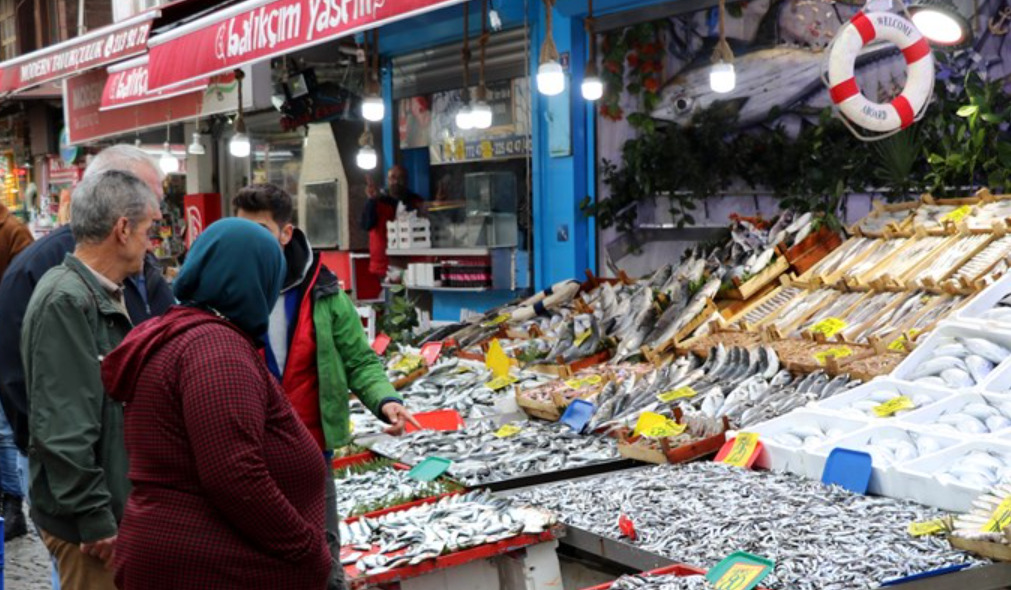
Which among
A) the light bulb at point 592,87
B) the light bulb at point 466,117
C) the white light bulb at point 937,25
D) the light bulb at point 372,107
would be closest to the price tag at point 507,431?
the white light bulb at point 937,25

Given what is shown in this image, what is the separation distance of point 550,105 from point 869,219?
4.22 meters

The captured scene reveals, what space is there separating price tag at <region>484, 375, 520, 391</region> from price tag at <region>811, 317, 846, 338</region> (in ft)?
6.17

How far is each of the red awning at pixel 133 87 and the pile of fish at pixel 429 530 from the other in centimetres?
640

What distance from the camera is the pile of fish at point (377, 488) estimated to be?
4.93 metres

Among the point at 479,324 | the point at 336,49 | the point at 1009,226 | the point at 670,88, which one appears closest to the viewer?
the point at 1009,226

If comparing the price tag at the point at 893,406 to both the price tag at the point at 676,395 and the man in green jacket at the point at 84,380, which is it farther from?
the man in green jacket at the point at 84,380

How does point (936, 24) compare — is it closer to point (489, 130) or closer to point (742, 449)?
point (742, 449)

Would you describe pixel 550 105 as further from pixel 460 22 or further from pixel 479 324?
pixel 479 324

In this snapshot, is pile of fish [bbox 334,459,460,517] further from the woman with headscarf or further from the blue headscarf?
the blue headscarf

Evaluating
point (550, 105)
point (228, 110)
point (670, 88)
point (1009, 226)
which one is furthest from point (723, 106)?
point (228, 110)

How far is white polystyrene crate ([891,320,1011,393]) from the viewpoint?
17.7 feet

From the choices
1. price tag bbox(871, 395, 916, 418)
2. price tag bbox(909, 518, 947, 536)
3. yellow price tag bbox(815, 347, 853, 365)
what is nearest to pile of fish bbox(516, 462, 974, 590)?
price tag bbox(909, 518, 947, 536)

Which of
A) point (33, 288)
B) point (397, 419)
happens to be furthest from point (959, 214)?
point (33, 288)

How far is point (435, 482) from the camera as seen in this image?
520 cm
